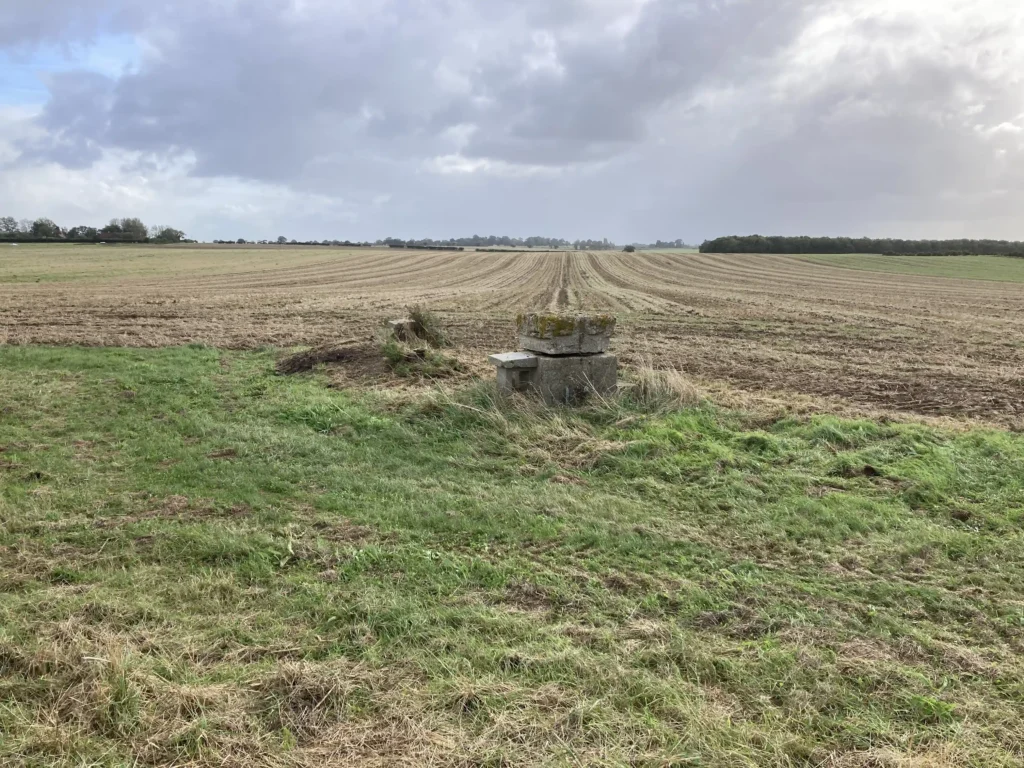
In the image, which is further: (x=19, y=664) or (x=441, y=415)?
(x=441, y=415)

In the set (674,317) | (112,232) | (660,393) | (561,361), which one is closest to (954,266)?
(674,317)

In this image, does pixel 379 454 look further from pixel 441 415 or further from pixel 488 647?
pixel 488 647

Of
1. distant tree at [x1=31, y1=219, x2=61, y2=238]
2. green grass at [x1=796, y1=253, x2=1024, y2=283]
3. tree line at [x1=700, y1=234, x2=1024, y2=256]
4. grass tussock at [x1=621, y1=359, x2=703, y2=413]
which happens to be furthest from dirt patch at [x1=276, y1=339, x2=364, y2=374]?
distant tree at [x1=31, y1=219, x2=61, y2=238]

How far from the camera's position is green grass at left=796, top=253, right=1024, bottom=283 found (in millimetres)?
47656

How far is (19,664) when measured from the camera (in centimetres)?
332

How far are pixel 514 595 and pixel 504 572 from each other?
0.32 meters

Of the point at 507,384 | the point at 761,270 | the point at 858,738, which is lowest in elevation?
the point at 858,738

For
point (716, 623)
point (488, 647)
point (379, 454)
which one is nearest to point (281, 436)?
point (379, 454)

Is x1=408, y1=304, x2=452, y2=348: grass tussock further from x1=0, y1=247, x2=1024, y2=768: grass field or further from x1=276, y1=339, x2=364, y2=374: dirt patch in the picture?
x1=0, y1=247, x2=1024, y2=768: grass field

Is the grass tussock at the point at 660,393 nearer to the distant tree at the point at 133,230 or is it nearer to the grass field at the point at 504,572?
the grass field at the point at 504,572

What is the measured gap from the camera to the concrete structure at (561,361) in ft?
29.0

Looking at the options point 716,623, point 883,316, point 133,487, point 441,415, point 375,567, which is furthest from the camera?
point 883,316

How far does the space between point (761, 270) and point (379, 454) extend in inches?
1995

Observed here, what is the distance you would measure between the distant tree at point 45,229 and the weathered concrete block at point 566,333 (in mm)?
108988
